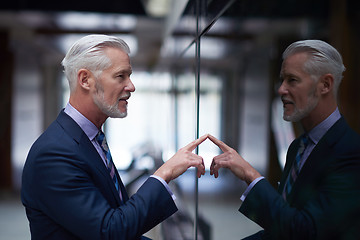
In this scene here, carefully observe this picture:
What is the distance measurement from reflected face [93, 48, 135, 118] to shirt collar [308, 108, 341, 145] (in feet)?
2.57

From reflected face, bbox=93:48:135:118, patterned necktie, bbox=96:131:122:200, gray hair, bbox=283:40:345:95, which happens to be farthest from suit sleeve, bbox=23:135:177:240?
gray hair, bbox=283:40:345:95

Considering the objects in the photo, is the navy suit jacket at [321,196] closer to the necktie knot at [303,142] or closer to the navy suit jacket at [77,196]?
the necktie knot at [303,142]

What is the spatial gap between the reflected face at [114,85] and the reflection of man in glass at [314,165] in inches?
25.1

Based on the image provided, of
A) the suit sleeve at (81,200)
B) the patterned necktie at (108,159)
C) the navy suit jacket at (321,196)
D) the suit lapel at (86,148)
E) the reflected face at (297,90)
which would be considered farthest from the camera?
the patterned necktie at (108,159)

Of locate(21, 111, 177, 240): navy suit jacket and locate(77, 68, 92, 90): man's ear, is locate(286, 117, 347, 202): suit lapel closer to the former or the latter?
locate(21, 111, 177, 240): navy suit jacket

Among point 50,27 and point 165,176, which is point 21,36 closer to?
point 50,27

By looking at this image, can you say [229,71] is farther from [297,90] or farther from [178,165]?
[297,90]

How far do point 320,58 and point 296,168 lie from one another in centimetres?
35

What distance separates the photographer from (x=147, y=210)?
4.59 ft

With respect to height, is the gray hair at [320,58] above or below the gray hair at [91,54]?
below

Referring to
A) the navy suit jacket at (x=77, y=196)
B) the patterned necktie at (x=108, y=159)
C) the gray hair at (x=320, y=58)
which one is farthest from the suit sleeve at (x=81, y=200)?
the gray hair at (x=320, y=58)

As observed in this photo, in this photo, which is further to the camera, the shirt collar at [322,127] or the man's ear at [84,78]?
the man's ear at [84,78]

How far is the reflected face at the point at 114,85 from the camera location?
1.51m

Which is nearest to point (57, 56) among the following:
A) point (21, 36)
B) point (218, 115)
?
point (21, 36)
